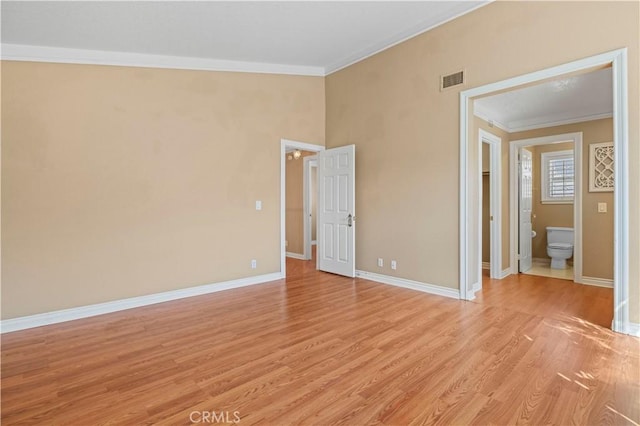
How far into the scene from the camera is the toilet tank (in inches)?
248

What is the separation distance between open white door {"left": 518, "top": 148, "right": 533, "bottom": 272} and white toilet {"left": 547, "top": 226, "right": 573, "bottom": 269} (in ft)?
1.66

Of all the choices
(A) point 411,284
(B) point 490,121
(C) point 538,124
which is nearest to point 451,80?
Result: (B) point 490,121

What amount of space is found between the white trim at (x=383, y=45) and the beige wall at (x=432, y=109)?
0.22 ft

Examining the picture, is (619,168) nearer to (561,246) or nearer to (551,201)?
(561,246)

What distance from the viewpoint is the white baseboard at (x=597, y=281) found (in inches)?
182

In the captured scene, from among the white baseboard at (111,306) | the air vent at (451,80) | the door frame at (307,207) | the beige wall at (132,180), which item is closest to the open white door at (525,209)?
the air vent at (451,80)

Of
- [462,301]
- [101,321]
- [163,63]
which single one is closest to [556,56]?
[462,301]

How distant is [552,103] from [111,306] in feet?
20.6

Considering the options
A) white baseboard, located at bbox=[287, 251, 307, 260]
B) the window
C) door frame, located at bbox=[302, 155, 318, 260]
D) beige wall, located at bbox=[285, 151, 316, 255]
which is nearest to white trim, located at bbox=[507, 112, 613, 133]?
the window

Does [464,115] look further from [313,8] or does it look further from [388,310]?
[388,310]

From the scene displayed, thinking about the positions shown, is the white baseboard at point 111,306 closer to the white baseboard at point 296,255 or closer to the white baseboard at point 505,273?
the white baseboard at point 296,255

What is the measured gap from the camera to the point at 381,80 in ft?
15.5

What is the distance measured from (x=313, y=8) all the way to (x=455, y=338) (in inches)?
141

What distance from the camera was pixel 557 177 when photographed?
6668 mm
